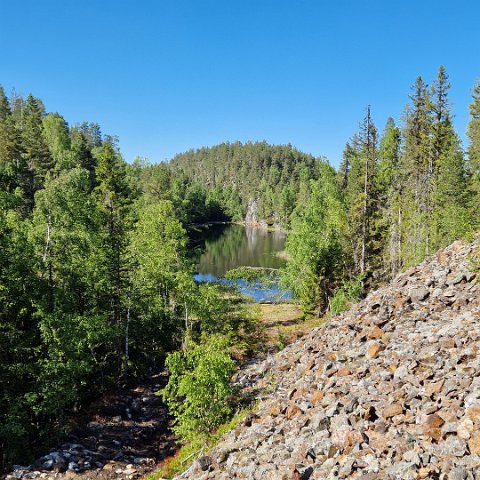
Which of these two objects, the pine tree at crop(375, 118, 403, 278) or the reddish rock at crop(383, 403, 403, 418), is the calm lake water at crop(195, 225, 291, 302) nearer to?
the pine tree at crop(375, 118, 403, 278)

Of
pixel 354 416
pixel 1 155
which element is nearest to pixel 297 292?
pixel 354 416

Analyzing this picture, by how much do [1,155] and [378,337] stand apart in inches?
2752

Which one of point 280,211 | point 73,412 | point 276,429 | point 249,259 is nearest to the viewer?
point 276,429

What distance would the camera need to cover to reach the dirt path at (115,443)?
17.4 m

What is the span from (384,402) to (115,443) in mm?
15931

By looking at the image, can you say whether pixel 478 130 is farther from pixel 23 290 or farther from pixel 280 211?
pixel 280 211

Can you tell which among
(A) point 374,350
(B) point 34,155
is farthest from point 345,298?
(B) point 34,155

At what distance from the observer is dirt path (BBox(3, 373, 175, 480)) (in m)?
17.4

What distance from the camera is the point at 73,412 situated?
2392 centimetres

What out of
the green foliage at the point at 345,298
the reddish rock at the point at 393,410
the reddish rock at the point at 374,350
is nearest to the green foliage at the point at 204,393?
the reddish rock at the point at 374,350

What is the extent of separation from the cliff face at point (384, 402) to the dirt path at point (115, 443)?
663 cm

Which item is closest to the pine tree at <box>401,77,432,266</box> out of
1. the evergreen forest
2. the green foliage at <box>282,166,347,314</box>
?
the evergreen forest

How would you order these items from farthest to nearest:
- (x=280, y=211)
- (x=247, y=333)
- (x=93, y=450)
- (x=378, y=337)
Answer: (x=280, y=211), (x=247, y=333), (x=93, y=450), (x=378, y=337)

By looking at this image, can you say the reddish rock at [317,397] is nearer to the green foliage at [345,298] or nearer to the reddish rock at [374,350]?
the reddish rock at [374,350]
